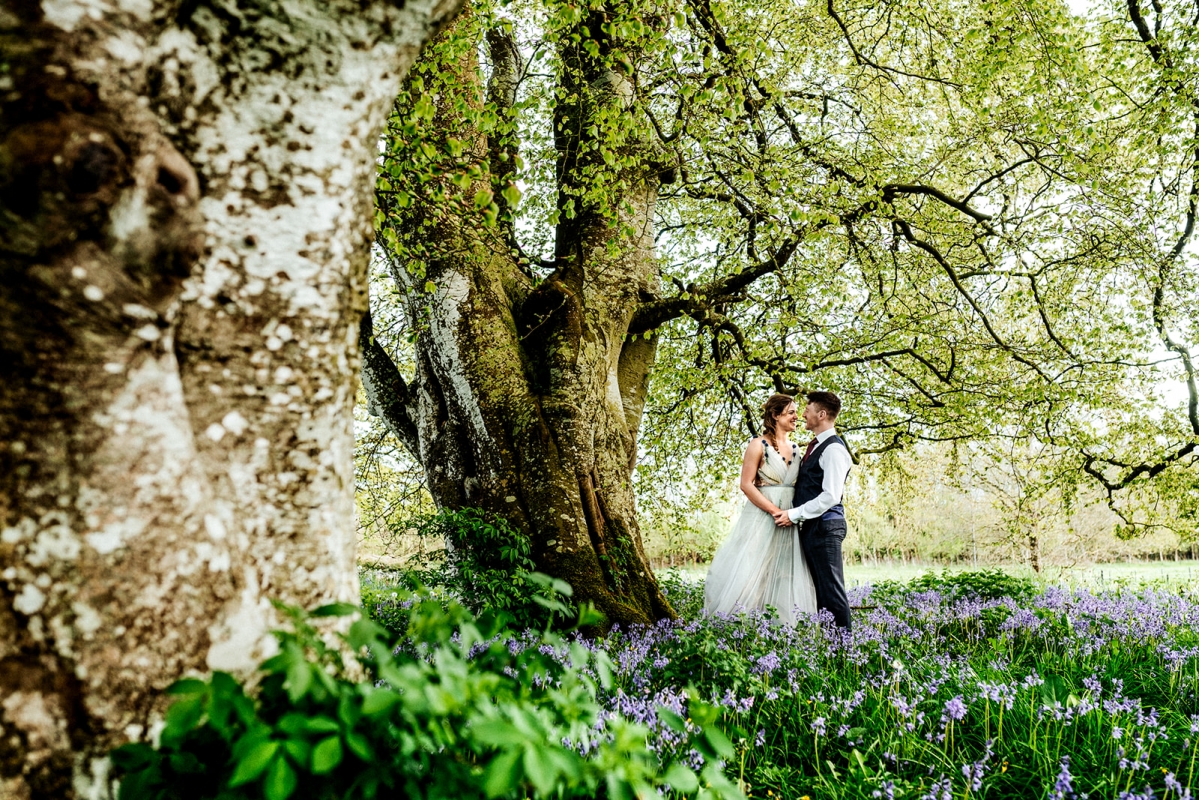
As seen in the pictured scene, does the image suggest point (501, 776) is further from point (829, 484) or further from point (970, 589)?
point (970, 589)

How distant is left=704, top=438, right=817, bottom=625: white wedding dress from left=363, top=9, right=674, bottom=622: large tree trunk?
1.18 metres

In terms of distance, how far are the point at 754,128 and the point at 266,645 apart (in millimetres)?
7574

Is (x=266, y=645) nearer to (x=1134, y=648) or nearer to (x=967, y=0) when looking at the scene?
(x=1134, y=648)

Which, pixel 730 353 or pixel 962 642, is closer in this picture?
pixel 962 642

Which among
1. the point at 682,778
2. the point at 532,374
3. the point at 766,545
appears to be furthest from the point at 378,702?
the point at 766,545

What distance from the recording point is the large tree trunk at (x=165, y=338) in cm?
152

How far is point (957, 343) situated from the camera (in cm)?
923

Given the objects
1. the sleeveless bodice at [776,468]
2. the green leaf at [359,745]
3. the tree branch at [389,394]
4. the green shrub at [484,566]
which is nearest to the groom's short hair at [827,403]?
the sleeveless bodice at [776,468]

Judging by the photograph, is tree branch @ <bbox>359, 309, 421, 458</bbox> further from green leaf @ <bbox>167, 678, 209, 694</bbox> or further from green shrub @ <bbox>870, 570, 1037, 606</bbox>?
green leaf @ <bbox>167, 678, 209, 694</bbox>

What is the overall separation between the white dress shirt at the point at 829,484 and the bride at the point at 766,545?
0.38 metres

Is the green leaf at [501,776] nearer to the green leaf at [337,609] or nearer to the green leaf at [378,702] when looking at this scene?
the green leaf at [378,702]

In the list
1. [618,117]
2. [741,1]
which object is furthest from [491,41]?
[618,117]

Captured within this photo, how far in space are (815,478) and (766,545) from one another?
0.85 metres

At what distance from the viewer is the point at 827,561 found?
6.43m
